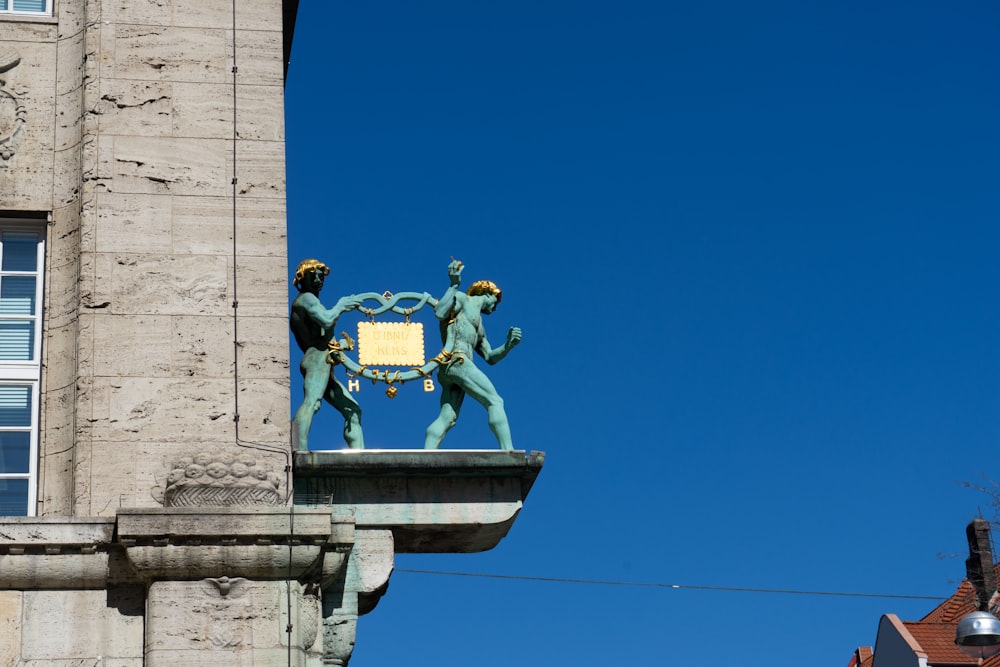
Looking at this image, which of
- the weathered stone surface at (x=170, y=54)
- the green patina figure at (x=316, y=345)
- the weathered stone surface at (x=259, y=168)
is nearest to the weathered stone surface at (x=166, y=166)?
the weathered stone surface at (x=259, y=168)

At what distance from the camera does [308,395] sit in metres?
17.4

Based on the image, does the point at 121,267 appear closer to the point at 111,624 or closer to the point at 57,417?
the point at 57,417

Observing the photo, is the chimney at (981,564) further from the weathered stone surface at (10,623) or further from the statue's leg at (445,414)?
the weathered stone surface at (10,623)

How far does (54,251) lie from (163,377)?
5.46 ft

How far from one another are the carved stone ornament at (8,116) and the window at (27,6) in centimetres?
66

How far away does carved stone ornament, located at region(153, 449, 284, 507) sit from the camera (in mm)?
15398

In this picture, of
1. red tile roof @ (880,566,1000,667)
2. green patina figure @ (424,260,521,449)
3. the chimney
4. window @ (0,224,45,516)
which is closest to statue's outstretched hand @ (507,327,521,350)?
green patina figure @ (424,260,521,449)

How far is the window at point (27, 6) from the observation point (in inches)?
717

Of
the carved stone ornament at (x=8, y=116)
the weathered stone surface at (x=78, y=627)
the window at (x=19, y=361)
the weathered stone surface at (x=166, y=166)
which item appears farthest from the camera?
the carved stone ornament at (x=8, y=116)

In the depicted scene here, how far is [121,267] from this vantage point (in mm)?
16641

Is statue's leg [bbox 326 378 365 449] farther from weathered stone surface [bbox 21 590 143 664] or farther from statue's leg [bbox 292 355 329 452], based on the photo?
weathered stone surface [bbox 21 590 143 664]

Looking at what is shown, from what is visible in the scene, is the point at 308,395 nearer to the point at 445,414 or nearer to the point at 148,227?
the point at 445,414

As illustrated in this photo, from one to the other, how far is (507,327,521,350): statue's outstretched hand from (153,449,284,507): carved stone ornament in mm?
3218

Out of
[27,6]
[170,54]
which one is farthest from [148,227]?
[27,6]
